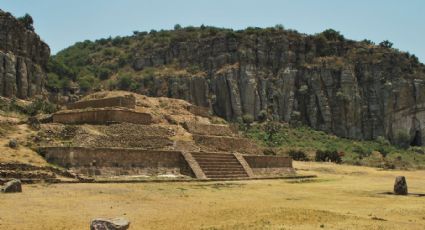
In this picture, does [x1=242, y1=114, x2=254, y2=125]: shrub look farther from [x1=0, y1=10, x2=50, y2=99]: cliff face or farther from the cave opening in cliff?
[x1=0, y1=10, x2=50, y2=99]: cliff face

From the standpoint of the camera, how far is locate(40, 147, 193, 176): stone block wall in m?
24.0

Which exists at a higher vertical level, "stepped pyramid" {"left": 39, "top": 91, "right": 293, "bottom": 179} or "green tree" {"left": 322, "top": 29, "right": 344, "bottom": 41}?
"green tree" {"left": 322, "top": 29, "right": 344, "bottom": 41}

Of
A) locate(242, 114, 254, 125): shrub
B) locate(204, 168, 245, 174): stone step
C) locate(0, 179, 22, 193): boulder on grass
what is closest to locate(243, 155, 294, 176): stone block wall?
locate(204, 168, 245, 174): stone step

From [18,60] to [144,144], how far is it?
152 ft

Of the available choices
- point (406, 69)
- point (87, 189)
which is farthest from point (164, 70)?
point (87, 189)

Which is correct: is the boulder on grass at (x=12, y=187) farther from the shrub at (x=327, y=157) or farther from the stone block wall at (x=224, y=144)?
the shrub at (x=327, y=157)

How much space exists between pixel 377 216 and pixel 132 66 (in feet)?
294

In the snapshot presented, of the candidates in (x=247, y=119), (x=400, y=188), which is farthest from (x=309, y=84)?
(x=400, y=188)

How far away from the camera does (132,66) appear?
331ft

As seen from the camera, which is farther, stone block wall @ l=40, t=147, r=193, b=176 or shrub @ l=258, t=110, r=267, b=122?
shrub @ l=258, t=110, r=267, b=122

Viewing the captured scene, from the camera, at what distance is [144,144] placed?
28781 millimetres

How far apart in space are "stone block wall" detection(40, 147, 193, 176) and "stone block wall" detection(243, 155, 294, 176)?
18.9 feet

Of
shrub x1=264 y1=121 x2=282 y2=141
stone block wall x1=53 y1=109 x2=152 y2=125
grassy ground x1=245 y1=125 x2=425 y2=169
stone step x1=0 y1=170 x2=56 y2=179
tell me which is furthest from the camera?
shrub x1=264 y1=121 x2=282 y2=141

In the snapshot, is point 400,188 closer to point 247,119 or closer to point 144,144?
point 144,144
